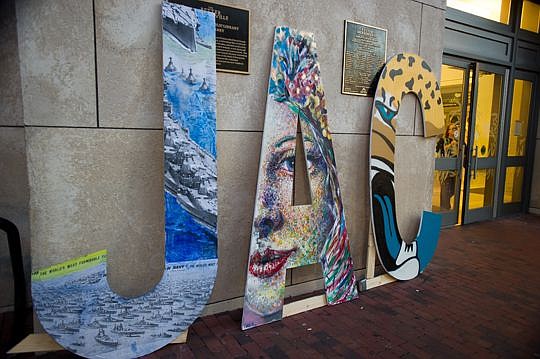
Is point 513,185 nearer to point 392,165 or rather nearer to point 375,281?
point 392,165

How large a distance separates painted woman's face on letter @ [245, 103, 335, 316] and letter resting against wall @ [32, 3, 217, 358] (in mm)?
417

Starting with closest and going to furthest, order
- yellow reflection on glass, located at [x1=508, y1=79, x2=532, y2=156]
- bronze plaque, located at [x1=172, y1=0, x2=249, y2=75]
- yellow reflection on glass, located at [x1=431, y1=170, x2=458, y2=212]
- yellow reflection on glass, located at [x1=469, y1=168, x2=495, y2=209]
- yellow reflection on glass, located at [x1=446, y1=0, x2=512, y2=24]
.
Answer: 1. bronze plaque, located at [x1=172, y1=0, x2=249, y2=75]
2. yellow reflection on glass, located at [x1=446, y1=0, x2=512, y2=24]
3. yellow reflection on glass, located at [x1=431, y1=170, x2=458, y2=212]
4. yellow reflection on glass, located at [x1=469, y1=168, x2=495, y2=209]
5. yellow reflection on glass, located at [x1=508, y1=79, x2=532, y2=156]

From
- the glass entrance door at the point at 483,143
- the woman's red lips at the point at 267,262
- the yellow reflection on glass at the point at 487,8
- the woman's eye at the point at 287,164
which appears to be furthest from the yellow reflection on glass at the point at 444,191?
the woman's red lips at the point at 267,262

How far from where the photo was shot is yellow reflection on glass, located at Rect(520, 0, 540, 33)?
6727 mm

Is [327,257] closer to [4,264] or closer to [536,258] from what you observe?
[4,264]

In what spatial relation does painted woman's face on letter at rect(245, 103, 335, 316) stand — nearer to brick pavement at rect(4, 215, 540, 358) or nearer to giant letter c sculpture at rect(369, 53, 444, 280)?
brick pavement at rect(4, 215, 540, 358)

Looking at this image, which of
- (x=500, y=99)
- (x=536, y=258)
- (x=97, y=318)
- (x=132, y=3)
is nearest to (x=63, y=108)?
(x=132, y=3)

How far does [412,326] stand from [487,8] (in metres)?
5.87

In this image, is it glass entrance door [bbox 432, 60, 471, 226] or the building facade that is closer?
the building facade

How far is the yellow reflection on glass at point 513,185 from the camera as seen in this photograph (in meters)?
7.29

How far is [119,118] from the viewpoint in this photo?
8.24 ft

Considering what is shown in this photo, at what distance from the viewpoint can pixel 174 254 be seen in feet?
8.45

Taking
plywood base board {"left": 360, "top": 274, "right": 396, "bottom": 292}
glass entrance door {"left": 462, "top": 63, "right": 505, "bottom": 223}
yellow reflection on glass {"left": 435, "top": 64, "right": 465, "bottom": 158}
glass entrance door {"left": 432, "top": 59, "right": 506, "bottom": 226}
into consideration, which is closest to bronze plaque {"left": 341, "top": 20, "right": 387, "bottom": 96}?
plywood base board {"left": 360, "top": 274, "right": 396, "bottom": 292}

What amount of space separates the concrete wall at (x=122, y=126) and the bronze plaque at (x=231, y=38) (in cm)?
8
